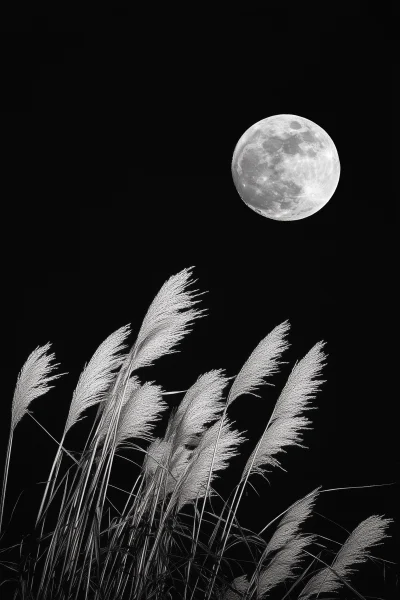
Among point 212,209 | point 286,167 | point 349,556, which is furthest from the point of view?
point 212,209

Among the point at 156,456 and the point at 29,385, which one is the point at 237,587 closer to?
the point at 156,456

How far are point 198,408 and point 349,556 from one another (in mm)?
556

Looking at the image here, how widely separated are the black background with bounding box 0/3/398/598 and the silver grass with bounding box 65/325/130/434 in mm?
2183

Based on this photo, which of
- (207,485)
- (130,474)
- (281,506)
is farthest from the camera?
(281,506)

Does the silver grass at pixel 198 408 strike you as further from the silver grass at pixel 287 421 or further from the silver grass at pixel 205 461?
the silver grass at pixel 287 421

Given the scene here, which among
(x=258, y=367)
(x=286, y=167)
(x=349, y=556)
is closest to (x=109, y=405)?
(x=258, y=367)

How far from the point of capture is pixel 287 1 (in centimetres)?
425

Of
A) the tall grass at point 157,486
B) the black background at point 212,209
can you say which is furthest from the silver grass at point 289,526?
the black background at point 212,209

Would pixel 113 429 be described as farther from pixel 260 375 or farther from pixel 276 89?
pixel 276 89

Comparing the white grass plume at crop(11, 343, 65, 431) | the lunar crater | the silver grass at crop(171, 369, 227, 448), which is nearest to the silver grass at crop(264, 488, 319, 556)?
the silver grass at crop(171, 369, 227, 448)

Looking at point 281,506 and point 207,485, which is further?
point 281,506

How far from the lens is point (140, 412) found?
1.90 meters

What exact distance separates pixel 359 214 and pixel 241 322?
92 centimetres

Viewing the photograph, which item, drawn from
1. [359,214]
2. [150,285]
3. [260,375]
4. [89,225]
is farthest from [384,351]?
[260,375]
